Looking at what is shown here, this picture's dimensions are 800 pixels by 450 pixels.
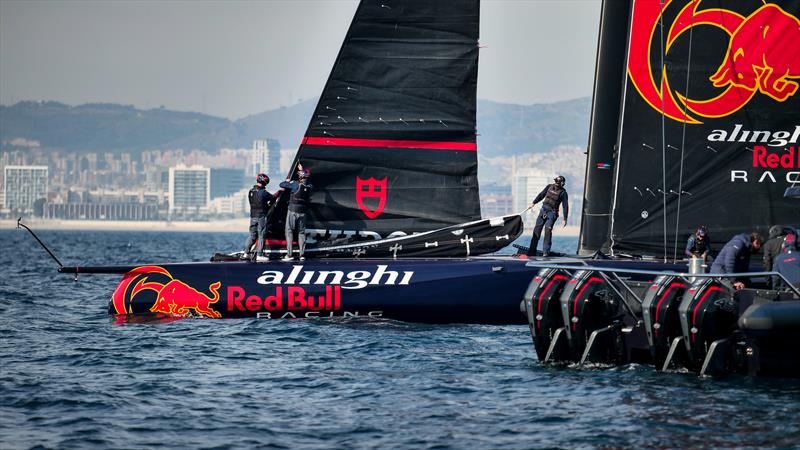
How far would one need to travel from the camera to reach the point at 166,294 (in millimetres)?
17391

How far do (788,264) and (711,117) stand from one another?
4330mm

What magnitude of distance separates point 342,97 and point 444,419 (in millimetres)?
8307

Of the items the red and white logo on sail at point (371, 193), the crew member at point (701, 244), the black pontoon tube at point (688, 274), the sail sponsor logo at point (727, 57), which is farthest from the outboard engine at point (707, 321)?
the red and white logo on sail at point (371, 193)

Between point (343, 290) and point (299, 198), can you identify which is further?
point (299, 198)

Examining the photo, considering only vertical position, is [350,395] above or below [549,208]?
below

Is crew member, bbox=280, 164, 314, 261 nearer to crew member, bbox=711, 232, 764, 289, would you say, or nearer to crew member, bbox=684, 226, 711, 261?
crew member, bbox=684, 226, 711, 261

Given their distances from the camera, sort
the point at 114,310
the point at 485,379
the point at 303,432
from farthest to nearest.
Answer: the point at 114,310 < the point at 485,379 < the point at 303,432

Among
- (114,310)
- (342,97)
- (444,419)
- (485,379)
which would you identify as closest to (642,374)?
(485,379)

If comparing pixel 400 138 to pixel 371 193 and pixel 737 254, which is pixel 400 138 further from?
pixel 737 254

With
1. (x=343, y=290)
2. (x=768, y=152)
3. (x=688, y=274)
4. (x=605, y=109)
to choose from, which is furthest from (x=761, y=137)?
(x=343, y=290)

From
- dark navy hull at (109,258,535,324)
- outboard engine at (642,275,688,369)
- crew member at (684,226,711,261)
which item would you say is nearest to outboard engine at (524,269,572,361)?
outboard engine at (642,275,688,369)

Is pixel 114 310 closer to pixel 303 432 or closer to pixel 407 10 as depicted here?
pixel 407 10

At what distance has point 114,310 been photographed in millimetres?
17750

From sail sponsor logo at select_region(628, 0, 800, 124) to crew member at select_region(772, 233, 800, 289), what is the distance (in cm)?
386
